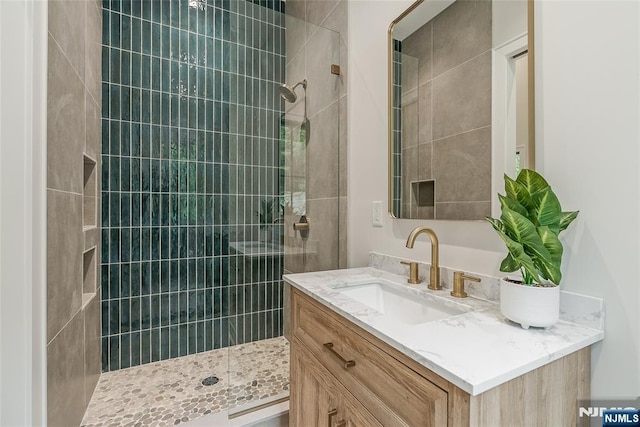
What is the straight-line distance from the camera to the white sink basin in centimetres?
103

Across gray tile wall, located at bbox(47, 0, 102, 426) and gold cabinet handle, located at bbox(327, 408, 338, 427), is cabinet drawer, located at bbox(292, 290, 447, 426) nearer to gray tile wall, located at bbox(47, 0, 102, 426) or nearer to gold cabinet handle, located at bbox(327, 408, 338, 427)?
gold cabinet handle, located at bbox(327, 408, 338, 427)

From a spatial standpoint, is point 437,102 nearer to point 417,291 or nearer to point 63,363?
point 417,291

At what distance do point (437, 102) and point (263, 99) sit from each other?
1.02 meters

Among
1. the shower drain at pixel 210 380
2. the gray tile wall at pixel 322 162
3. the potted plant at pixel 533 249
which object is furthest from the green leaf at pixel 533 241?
the shower drain at pixel 210 380

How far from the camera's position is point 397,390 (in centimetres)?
70

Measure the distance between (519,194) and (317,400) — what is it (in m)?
0.91

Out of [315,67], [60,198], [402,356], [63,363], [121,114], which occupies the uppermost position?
[315,67]

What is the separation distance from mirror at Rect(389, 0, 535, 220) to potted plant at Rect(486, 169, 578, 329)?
0.66 ft

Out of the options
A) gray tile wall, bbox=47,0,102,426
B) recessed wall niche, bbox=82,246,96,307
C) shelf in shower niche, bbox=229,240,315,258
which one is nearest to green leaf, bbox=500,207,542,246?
shelf in shower niche, bbox=229,240,315,258

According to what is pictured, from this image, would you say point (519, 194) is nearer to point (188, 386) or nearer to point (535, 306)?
point (535, 306)

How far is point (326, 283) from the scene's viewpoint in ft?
3.96

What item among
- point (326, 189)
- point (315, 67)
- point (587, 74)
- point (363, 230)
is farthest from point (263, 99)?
point (587, 74)

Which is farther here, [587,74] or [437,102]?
[437,102]

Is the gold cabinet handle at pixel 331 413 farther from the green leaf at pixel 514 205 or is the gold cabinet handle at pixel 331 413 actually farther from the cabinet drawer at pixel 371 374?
the green leaf at pixel 514 205
